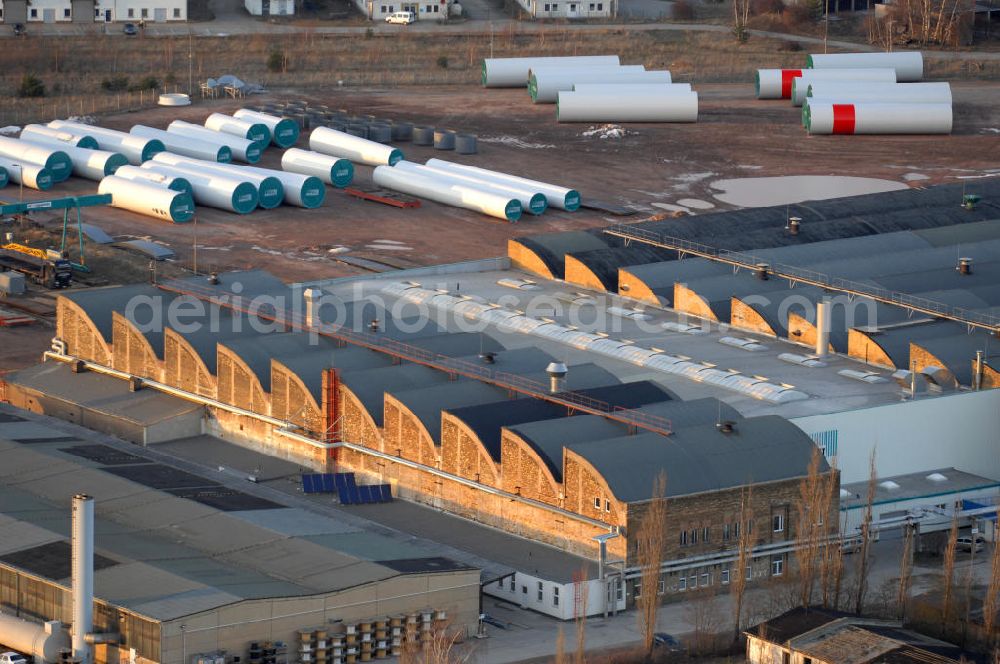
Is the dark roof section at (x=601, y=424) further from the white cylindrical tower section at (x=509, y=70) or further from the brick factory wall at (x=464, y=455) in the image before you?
the white cylindrical tower section at (x=509, y=70)

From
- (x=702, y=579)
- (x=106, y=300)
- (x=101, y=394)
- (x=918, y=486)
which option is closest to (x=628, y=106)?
(x=106, y=300)

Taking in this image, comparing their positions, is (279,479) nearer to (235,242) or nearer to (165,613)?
(165,613)

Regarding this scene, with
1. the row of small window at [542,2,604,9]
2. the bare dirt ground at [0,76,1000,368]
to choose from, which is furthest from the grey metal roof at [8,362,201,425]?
the row of small window at [542,2,604,9]

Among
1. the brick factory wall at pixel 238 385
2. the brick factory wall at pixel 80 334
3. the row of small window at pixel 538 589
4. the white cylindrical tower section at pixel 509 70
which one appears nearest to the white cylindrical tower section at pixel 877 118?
the white cylindrical tower section at pixel 509 70

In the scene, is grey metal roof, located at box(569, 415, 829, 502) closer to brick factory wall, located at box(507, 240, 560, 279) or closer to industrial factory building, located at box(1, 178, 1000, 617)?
industrial factory building, located at box(1, 178, 1000, 617)

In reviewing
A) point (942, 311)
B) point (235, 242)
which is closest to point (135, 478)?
point (942, 311)

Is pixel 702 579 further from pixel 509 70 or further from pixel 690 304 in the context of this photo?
pixel 509 70
